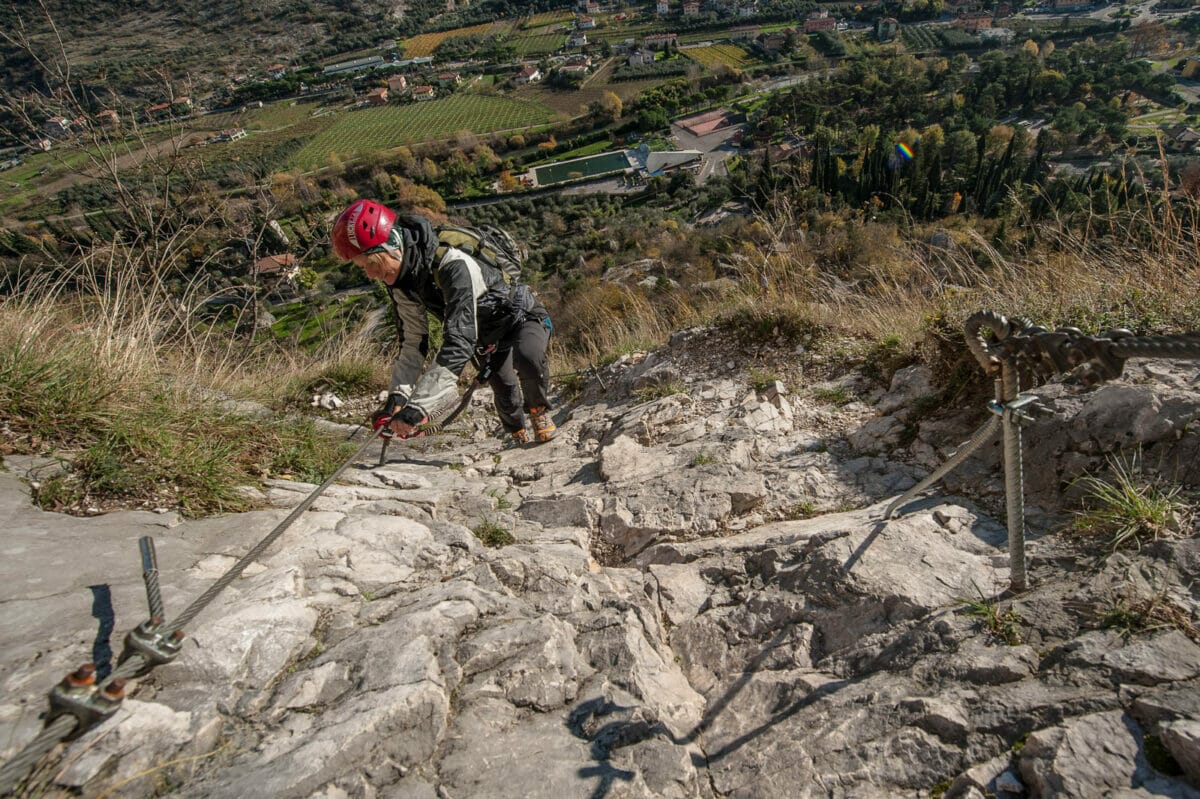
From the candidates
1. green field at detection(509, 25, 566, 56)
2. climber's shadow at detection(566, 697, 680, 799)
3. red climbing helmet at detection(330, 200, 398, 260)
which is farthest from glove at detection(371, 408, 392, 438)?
green field at detection(509, 25, 566, 56)


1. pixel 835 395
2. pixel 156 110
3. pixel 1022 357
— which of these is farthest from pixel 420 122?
pixel 1022 357

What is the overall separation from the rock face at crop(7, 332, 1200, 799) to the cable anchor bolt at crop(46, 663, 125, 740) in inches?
3.9

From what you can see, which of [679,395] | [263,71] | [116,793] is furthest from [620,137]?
[116,793]

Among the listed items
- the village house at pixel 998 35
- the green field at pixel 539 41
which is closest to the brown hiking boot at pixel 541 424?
the village house at pixel 998 35

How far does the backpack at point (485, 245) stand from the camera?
4074 mm

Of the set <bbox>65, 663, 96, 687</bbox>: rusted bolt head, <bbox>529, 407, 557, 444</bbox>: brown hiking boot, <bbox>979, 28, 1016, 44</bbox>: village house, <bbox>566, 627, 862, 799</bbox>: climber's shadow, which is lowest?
<bbox>979, 28, 1016, 44</bbox>: village house

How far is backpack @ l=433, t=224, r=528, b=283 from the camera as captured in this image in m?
4.07

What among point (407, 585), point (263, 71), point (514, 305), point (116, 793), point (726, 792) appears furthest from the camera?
point (263, 71)

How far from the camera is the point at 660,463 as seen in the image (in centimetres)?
402

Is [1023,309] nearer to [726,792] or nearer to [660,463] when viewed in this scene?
[660,463]

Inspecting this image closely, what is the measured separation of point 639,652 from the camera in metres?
2.35

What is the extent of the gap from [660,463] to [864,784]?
7.99 ft

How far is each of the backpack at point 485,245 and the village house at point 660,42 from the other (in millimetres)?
86346

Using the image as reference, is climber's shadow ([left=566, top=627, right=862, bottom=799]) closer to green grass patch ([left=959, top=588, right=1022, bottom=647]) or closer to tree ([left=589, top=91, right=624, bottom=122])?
green grass patch ([left=959, top=588, right=1022, bottom=647])
